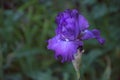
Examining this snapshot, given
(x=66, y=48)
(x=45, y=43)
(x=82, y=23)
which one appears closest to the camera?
(x=66, y=48)

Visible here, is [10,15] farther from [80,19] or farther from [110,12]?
[80,19]

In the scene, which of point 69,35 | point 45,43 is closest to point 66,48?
point 69,35

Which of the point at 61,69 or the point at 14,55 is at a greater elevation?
the point at 14,55

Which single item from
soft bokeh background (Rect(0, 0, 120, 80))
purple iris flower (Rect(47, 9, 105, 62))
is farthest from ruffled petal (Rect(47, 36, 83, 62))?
soft bokeh background (Rect(0, 0, 120, 80))

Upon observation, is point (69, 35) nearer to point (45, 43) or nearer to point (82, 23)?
point (82, 23)

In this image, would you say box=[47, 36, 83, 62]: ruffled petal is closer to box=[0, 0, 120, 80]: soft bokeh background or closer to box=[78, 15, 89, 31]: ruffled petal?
box=[78, 15, 89, 31]: ruffled petal

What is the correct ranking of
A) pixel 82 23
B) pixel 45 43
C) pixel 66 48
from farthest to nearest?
pixel 45 43
pixel 82 23
pixel 66 48

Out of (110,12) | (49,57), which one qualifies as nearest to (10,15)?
(49,57)
